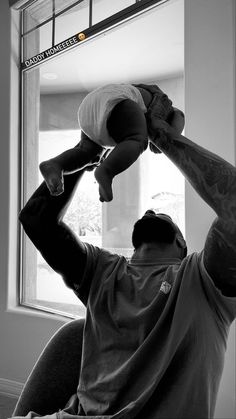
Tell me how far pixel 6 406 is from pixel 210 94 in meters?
2.50

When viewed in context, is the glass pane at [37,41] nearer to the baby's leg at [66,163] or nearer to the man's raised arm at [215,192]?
the baby's leg at [66,163]

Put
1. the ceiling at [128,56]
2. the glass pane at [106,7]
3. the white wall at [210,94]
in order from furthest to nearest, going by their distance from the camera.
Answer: the glass pane at [106,7], the ceiling at [128,56], the white wall at [210,94]

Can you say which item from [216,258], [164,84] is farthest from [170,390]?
[164,84]

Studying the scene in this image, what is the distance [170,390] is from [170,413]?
0.05m

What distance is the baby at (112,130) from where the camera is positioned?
104cm

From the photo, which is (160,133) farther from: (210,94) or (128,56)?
(128,56)

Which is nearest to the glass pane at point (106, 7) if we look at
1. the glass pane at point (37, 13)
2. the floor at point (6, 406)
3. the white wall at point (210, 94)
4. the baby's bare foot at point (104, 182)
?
the glass pane at point (37, 13)

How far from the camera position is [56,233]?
1407mm

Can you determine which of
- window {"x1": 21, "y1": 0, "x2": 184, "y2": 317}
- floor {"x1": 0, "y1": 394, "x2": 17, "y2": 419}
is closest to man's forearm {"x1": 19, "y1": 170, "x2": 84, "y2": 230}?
window {"x1": 21, "y1": 0, "x2": 184, "y2": 317}

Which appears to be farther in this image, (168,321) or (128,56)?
(128,56)

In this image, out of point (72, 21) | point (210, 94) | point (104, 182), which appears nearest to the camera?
point (104, 182)

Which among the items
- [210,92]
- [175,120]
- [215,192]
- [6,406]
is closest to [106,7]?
[210,92]

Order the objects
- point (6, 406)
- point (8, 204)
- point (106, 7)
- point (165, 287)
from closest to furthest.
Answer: point (165, 287) → point (106, 7) → point (6, 406) → point (8, 204)

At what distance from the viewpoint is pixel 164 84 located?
107 inches
